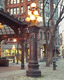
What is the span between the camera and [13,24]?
23312 mm

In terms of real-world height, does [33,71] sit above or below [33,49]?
below

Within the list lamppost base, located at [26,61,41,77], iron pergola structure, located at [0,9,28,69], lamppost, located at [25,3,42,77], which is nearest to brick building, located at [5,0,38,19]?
iron pergola structure, located at [0,9,28,69]

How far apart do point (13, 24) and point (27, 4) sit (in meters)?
36.6

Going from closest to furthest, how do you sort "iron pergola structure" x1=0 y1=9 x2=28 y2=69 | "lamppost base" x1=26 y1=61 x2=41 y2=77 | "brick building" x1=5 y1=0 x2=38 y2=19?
"lamppost base" x1=26 y1=61 x2=41 y2=77, "iron pergola structure" x1=0 y1=9 x2=28 y2=69, "brick building" x1=5 y1=0 x2=38 y2=19

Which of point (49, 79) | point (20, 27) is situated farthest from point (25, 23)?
point (49, 79)

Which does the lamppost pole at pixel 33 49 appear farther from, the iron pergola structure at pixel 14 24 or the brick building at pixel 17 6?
the brick building at pixel 17 6

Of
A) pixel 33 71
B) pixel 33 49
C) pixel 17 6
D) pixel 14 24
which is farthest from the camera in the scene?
pixel 17 6

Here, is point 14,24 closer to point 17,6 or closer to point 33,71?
point 33,71

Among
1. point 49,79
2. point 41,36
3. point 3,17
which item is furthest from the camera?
point 41,36

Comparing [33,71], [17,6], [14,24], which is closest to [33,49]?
[33,71]

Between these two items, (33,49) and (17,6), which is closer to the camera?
(33,49)

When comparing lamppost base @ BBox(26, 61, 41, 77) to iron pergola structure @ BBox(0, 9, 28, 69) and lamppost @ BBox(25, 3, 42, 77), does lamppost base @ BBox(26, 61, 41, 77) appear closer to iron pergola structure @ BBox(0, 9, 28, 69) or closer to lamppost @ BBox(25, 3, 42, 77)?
lamppost @ BBox(25, 3, 42, 77)

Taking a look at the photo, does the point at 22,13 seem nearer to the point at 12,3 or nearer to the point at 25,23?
the point at 12,3

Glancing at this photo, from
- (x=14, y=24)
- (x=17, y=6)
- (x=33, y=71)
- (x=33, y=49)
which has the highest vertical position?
(x=17, y=6)
